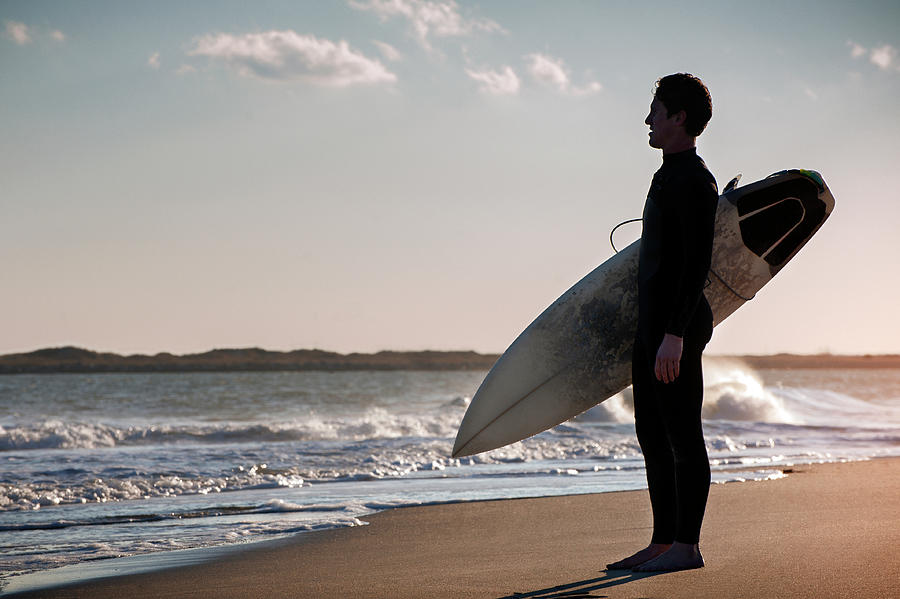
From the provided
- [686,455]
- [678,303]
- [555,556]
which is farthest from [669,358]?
[555,556]

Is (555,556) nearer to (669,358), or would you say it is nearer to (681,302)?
(669,358)

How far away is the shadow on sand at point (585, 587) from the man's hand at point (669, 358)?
0.58m

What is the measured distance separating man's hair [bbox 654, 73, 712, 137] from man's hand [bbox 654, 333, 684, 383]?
0.64 meters

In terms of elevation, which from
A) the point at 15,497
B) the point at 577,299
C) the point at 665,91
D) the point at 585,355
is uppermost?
the point at 665,91

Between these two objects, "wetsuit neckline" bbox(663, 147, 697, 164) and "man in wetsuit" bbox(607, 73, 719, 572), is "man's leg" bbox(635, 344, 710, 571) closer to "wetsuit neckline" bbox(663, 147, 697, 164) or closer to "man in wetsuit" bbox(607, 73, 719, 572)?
"man in wetsuit" bbox(607, 73, 719, 572)

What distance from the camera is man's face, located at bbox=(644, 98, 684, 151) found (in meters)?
2.55

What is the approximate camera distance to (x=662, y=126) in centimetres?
257

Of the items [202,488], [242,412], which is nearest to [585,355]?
[202,488]

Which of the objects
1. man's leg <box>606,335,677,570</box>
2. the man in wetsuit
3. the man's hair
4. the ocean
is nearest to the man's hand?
the man in wetsuit

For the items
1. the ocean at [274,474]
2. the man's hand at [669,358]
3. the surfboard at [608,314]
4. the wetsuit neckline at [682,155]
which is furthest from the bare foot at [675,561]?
the ocean at [274,474]

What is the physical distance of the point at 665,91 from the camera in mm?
2568

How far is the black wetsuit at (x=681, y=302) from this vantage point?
245cm

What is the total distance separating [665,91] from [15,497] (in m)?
4.69

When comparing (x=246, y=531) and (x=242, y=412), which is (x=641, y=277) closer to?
(x=246, y=531)
